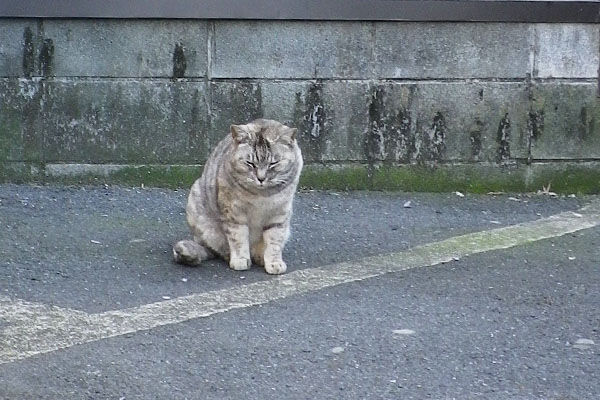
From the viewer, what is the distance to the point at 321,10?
22.7 feet

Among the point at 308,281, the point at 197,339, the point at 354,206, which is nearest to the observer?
the point at 197,339

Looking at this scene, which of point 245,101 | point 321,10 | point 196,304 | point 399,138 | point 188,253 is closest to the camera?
point 196,304

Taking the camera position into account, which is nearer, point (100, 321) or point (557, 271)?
point (100, 321)

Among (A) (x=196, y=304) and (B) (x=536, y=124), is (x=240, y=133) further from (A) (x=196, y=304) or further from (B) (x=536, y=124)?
(B) (x=536, y=124)

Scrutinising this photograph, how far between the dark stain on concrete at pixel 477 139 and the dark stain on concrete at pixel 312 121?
1.00 meters

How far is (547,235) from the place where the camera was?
6191 millimetres

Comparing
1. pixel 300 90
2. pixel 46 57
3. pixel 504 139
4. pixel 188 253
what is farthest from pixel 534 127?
pixel 46 57

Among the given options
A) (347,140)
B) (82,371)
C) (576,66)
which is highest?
(576,66)

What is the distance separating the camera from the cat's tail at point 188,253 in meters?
5.23

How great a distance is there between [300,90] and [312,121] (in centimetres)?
22

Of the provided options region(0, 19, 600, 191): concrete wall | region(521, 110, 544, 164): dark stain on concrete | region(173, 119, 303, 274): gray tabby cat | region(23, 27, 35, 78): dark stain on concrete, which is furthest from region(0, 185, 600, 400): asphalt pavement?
region(23, 27, 35, 78): dark stain on concrete

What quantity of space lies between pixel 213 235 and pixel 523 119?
2.73m

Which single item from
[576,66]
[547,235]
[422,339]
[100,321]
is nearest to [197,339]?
[100,321]

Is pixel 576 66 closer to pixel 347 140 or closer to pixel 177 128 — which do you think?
pixel 347 140
